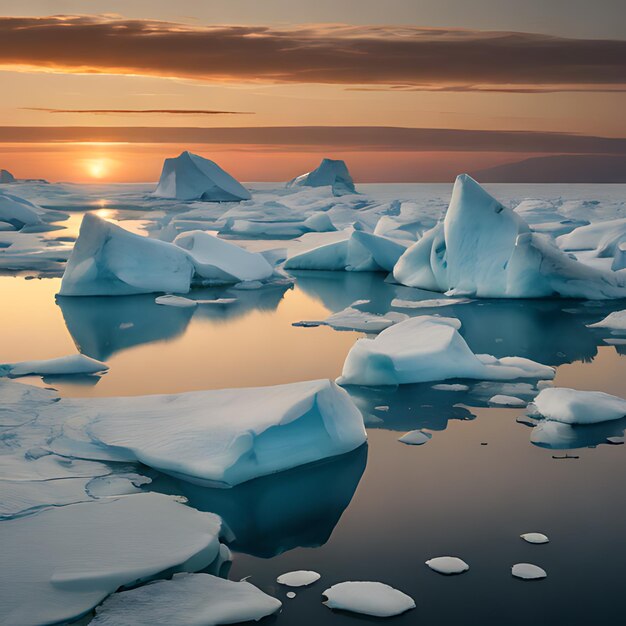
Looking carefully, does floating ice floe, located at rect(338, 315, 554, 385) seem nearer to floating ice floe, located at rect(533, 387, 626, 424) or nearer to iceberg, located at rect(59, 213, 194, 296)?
floating ice floe, located at rect(533, 387, 626, 424)

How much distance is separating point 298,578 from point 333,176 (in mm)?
32424

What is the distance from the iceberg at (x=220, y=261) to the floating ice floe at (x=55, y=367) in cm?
455

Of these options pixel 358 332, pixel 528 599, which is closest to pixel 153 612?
pixel 528 599

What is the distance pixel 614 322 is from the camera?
323 inches

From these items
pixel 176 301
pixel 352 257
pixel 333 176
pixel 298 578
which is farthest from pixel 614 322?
pixel 333 176

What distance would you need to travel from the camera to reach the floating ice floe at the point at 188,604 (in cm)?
266

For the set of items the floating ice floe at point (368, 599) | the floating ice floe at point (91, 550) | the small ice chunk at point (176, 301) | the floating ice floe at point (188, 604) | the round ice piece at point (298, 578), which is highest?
the floating ice floe at point (91, 550)

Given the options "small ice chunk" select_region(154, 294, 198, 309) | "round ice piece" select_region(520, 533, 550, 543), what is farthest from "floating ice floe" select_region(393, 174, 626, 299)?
"round ice piece" select_region(520, 533, 550, 543)

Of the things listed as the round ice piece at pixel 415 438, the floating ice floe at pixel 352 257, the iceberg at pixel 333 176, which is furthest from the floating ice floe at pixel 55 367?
the iceberg at pixel 333 176

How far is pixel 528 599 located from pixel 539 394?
2535mm

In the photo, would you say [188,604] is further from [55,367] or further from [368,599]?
[55,367]

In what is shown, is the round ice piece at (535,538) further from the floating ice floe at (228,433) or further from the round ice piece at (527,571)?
the floating ice floe at (228,433)

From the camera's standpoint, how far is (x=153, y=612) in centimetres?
269

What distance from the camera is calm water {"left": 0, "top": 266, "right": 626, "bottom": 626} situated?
2.96 metres
